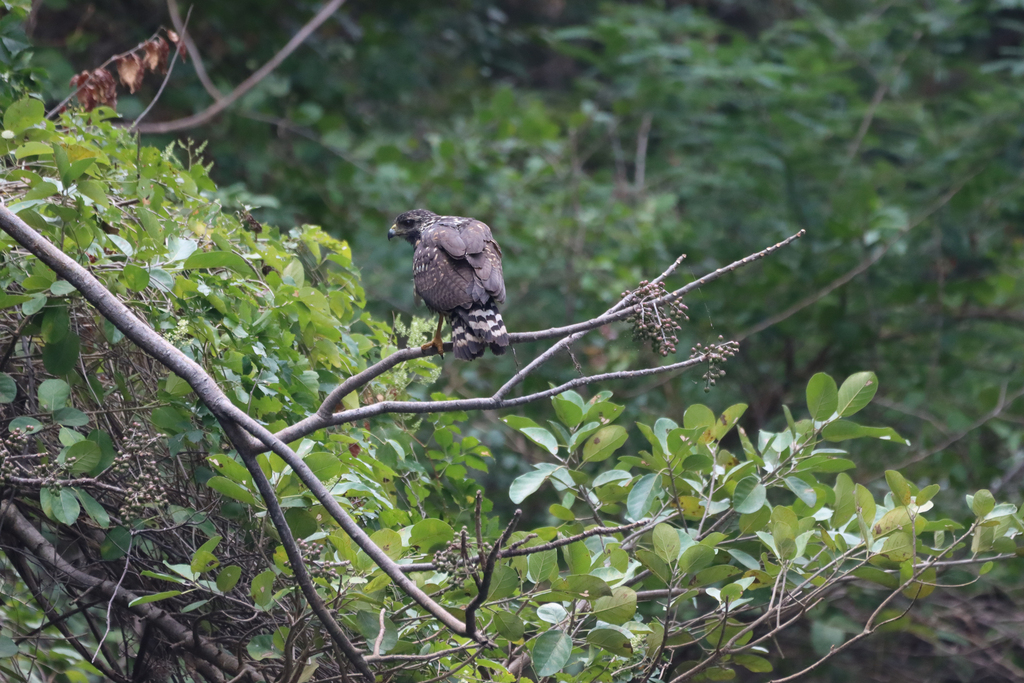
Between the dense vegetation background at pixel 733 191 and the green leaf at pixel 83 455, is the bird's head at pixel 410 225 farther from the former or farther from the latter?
the green leaf at pixel 83 455

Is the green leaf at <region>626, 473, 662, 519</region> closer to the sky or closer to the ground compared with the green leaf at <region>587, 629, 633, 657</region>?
closer to the sky

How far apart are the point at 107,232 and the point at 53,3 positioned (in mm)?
3340

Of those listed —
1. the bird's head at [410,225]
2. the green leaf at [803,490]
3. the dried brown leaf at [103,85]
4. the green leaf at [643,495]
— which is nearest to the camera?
the green leaf at [643,495]

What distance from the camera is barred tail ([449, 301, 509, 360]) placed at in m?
2.71

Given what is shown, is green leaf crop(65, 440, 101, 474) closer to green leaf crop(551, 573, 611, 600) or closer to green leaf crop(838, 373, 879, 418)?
green leaf crop(551, 573, 611, 600)

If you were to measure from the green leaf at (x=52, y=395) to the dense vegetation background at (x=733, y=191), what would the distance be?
3454 millimetres

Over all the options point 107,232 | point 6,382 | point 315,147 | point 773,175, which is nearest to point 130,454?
point 6,382

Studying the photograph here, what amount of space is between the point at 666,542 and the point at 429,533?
657mm

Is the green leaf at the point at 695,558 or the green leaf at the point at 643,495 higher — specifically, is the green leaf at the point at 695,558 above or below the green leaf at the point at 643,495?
below

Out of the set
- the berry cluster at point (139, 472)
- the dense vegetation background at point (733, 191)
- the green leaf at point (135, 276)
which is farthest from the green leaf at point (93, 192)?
the dense vegetation background at point (733, 191)

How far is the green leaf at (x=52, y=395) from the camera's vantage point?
2316mm

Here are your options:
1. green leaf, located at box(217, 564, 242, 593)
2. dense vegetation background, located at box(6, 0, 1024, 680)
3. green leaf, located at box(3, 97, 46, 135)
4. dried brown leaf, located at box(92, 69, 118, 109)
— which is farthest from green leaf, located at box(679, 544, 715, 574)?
dense vegetation background, located at box(6, 0, 1024, 680)

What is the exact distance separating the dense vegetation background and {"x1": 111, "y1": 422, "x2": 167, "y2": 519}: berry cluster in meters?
3.45

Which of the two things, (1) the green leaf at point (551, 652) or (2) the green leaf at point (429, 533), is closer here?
(1) the green leaf at point (551, 652)
